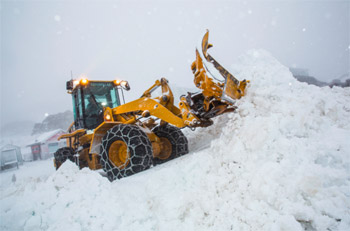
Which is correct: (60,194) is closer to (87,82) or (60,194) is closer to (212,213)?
(212,213)

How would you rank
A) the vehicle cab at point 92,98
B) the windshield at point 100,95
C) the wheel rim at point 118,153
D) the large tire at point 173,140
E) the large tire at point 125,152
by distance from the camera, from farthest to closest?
the windshield at point 100,95 → the vehicle cab at point 92,98 → the large tire at point 173,140 → the wheel rim at point 118,153 → the large tire at point 125,152

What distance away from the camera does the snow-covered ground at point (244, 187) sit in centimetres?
164

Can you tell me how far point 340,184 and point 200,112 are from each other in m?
2.29

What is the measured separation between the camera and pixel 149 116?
398cm

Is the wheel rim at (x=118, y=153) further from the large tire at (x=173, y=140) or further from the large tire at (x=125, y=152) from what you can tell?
the large tire at (x=173, y=140)

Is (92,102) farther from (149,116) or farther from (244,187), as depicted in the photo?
(244,187)

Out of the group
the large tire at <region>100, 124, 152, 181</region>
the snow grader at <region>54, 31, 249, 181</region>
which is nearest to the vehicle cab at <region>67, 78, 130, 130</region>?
the snow grader at <region>54, 31, 249, 181</region>

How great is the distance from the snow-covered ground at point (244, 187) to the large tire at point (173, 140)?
197 cm

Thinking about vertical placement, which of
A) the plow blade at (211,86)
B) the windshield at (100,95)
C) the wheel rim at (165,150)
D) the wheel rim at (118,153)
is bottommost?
the wheel rim at (165,150)

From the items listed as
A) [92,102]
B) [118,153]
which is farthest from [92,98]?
[118,153]

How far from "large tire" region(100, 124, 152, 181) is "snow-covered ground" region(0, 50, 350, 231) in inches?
22.4

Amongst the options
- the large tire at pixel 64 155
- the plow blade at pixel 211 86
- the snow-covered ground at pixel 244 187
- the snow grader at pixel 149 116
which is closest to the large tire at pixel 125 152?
the snow grader at pixel 149 116

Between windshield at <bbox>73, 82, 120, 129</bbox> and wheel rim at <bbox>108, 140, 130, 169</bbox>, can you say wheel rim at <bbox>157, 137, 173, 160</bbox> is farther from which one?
windshield at <bbox>73, 82, 120, 129</bbox>

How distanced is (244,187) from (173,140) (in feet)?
10.2
